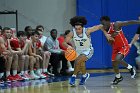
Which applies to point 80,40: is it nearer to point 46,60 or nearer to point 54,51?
point 46,60

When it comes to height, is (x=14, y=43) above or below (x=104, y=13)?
below

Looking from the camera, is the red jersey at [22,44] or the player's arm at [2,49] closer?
the player's arm at [2,49]

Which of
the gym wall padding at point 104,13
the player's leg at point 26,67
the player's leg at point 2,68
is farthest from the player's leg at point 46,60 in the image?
the gym wall padding at point 104,13

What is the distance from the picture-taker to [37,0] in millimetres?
18312

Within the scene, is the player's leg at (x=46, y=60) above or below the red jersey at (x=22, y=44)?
below

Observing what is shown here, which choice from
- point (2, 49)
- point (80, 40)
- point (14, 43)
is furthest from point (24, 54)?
point (80, 40)

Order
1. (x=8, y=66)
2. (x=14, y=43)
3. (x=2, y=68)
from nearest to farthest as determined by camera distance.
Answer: (x=2, y=68) < (x=8, y=66) < (x=14, y=43)

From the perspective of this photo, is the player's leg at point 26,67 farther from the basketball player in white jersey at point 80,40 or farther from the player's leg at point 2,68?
the basketball player in white jersey at point 80,40

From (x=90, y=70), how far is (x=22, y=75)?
5.52 m

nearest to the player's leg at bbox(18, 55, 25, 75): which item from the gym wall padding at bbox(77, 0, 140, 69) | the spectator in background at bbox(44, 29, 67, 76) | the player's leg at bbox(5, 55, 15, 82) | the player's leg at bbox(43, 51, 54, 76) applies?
the player's leg at bbox(5, 55, 15, 82)

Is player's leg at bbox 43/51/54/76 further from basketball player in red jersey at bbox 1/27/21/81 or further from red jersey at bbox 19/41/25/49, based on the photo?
basketball player in red jersey at bbox 1/27/21/81

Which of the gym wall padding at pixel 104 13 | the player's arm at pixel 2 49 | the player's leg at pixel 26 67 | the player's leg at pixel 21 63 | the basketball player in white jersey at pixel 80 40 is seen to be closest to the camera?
the basketball player in white jersey at pixel 80 40

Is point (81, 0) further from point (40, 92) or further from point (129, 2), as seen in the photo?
point (40, 92)

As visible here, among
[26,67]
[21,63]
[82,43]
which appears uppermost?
[82,43]
